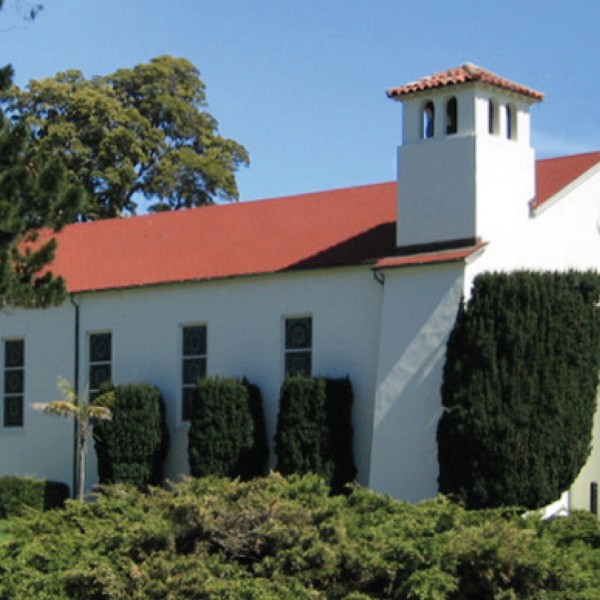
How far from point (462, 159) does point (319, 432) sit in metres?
5.50

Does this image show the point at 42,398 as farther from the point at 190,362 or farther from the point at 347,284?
the point at 347,284

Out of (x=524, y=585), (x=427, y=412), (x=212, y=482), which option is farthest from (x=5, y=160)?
(x=524, y=585)

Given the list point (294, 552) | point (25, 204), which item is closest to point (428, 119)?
point (25, 204)

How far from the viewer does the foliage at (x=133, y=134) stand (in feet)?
156

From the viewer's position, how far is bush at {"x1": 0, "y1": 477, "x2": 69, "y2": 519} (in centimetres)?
2878

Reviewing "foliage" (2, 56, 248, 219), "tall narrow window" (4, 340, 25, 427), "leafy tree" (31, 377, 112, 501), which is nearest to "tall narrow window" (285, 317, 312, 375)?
"leafy tree" (31, 377, 112, 501)

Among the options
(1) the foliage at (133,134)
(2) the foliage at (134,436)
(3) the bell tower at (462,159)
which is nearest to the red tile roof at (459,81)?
(3) the bell tower at (462,159)

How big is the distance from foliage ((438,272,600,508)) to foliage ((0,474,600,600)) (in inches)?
352

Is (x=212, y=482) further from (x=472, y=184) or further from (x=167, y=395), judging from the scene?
(x=167, y=395)

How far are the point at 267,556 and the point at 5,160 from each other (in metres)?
12.3

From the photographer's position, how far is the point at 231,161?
168ft

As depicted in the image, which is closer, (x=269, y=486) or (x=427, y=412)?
(x=269, y=486)

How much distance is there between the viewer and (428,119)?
2619 centimetres

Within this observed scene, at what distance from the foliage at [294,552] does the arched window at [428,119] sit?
41.8ft
